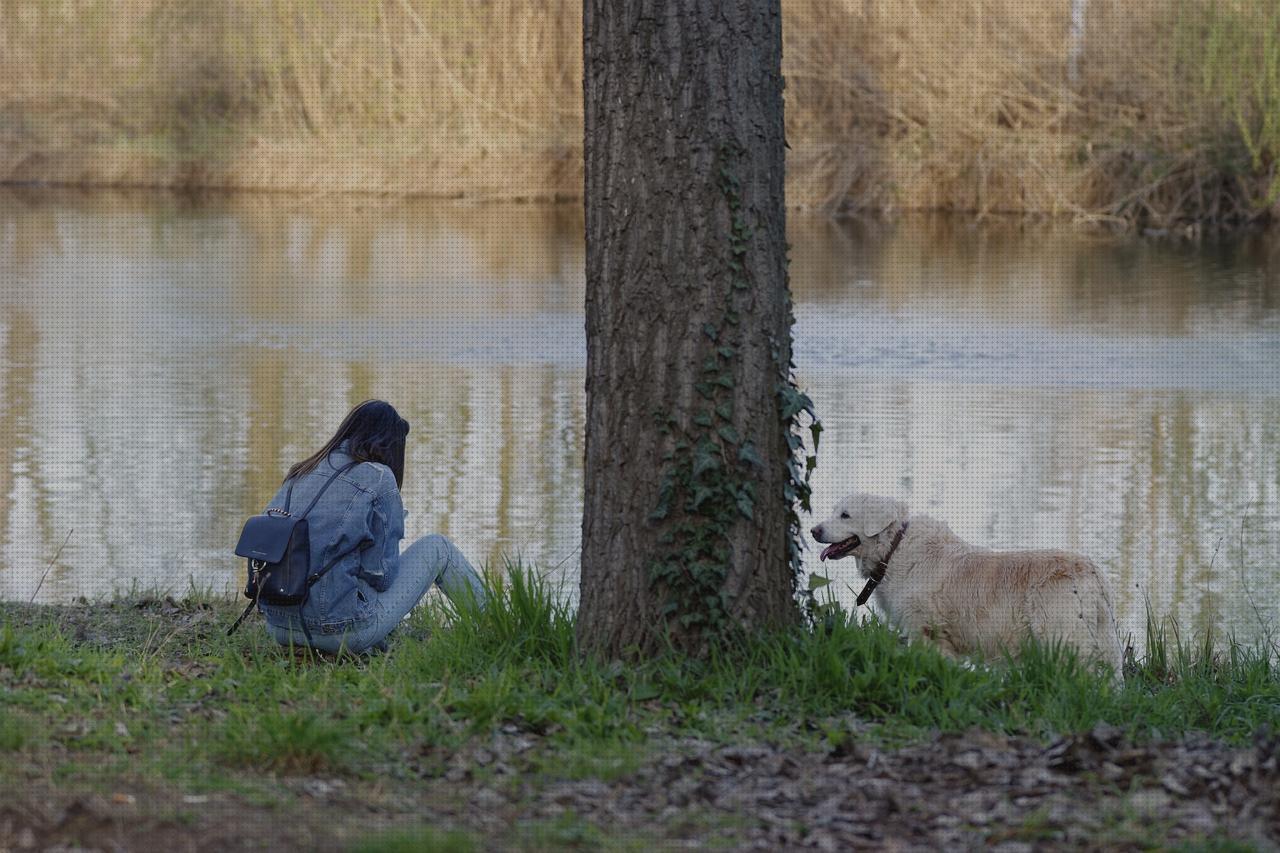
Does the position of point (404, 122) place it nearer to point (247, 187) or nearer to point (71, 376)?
point (247, 187)

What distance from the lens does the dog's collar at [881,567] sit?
Answer: 22.3 ft

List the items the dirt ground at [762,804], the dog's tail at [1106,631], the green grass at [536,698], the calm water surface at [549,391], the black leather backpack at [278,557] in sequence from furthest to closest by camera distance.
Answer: the calm water surface at [549,391], the black leather backpack at [278,557], the dog's tail at [1106,631], the green grass at [536,698], the dirt ground at [762,804]

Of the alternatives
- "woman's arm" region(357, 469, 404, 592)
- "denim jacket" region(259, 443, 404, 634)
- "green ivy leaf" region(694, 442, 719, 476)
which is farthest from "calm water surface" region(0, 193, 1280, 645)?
"green ivy leaf" region(694, 442, 719, 476)

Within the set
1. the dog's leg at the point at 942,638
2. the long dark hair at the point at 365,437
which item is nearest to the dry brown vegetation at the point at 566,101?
the dog's leg at the point at 942,638

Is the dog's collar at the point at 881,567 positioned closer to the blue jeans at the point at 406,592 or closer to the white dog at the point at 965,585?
the white dog at the point at 965,585

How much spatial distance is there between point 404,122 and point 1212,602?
28.8 meters

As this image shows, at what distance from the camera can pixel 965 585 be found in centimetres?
650

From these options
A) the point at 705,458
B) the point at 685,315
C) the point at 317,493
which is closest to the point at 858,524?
the point at 705,458

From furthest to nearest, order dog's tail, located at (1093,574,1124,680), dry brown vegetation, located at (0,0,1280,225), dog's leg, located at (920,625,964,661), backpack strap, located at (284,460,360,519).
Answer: dry brown vegetation, located at (0,0,1280,225)
backpack strap, located at (284,460,360,519)
dog's leg, located at (920,625,964,661)
dog's tail, located at (1093,574,1124,680)

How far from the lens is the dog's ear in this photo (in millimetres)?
6789

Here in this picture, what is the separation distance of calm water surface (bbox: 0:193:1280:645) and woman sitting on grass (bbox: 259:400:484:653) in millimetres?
2352

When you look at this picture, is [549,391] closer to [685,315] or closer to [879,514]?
[879,514]

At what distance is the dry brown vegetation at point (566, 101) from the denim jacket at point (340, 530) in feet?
74.0

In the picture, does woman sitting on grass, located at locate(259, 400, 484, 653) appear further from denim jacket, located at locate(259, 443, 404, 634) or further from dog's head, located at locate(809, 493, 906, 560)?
dog's head, located at locate(809, 493, 906, 560)
